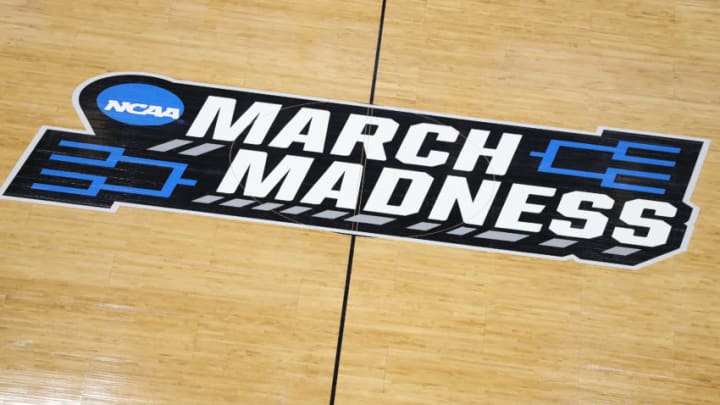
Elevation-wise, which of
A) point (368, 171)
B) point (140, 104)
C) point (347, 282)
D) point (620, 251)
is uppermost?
point (140, 104)

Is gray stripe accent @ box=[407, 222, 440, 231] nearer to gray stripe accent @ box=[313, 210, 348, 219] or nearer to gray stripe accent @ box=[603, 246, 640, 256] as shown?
gray stripe accent @ box=[313, 210, 348, 219]

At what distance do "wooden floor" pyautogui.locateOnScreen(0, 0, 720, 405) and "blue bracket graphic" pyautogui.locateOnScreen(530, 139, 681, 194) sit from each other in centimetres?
15

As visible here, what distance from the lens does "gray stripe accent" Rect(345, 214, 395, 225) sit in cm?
416

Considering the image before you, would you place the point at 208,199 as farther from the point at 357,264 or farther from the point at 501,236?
the point at 501,236

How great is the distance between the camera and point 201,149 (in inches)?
168

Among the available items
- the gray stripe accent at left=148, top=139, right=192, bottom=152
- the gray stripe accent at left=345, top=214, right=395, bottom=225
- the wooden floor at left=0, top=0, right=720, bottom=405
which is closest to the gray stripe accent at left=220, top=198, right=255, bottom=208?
the wooden floor at left=0, top=0, right=720, bottom=405

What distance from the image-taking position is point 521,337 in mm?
3977

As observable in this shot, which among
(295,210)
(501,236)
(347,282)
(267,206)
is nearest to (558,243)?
(501,236)

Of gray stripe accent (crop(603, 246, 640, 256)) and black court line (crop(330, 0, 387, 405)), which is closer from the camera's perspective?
black court line (crop(330, 0, 387, 405))

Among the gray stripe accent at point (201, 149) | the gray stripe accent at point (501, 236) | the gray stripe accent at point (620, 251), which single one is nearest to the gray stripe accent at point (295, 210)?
the gray stripe accent at point (201, 149)

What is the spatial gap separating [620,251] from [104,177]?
3371 mm

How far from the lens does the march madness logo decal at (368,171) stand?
4.17 m

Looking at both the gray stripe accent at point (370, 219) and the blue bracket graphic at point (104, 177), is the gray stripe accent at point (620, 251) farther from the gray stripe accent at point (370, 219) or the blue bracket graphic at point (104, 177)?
the blue bracket graphic at point (104, 177)

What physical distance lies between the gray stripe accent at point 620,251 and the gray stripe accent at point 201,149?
2624 mm
